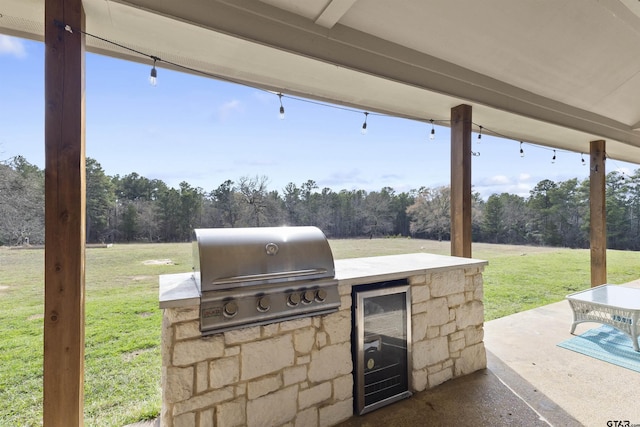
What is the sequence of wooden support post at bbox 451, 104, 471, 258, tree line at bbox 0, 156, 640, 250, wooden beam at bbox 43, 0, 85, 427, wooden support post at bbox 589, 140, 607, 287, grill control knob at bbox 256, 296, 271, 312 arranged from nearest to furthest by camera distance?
wooden beam at bbox 43, 0, 85, 427 < grill control knob at bbox 256, 296, 271, 312 < tree line at bbox 0, 156, 640, 250 < wooden support post at bbox 451, 104, 471, 258 < wooden support post at bbox 589, 140, 607, 287

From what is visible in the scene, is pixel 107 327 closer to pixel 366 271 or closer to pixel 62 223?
pixel 62 223

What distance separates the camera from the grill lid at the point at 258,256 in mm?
1627

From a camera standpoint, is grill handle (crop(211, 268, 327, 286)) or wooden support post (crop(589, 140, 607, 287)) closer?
grill handle (crop(211, 268, 327, 286))

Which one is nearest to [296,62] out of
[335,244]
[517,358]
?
[335,244]

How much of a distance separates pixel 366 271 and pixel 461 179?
1824 mm

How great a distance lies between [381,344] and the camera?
89.4 inches

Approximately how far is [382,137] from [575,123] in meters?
2.57

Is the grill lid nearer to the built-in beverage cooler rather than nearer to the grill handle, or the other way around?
the grill handle

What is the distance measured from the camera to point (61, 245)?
154 cm

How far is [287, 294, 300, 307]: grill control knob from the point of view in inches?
71.2

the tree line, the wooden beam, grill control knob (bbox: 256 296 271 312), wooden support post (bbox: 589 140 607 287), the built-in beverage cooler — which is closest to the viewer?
the wooden beam

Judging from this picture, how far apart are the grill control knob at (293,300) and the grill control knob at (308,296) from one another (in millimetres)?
42

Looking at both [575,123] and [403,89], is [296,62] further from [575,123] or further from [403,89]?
[575,123]

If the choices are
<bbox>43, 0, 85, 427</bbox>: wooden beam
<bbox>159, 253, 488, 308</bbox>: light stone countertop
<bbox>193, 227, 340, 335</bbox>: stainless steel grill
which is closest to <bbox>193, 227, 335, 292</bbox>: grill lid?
<bbox>193, 227, 340, 335</bbox>: stainless steel grill
